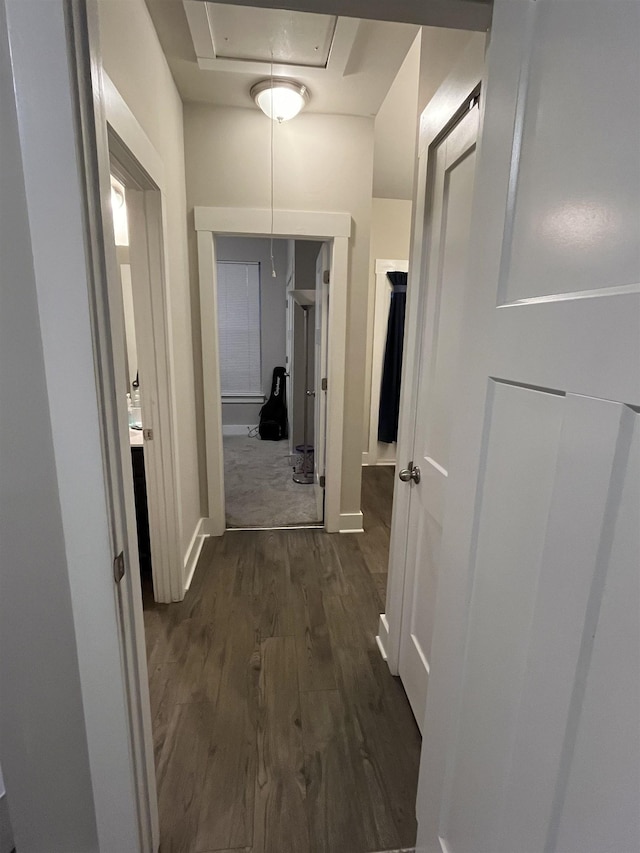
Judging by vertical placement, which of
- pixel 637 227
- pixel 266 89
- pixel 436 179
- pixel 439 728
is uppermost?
pixel 266 89

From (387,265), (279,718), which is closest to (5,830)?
(279,718)

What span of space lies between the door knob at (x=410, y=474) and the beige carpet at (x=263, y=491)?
166 centimetres

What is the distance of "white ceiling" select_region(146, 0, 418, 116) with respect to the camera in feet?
5.30

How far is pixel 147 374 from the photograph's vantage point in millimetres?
1887

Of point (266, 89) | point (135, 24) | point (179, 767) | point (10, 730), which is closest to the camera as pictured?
point (10, 730)

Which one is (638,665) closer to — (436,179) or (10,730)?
(10,730)

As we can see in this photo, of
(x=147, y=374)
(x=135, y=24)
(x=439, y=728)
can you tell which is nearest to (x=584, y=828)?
(x=439, y=728)

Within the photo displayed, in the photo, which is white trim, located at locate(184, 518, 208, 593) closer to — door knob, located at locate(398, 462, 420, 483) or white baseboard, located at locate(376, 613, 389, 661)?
white baseboard, located at locate(376, 613, 389, 661)

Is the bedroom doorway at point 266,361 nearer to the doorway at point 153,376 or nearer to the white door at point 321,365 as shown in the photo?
the white door at point 321,365

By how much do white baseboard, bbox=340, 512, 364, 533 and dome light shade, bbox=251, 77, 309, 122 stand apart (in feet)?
8.27

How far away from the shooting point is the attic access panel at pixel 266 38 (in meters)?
1.59

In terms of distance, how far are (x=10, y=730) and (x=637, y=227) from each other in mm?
1426

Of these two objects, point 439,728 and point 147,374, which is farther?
point 147,374

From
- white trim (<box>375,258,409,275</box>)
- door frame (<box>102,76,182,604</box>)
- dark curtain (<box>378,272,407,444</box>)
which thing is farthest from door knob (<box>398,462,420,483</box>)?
white trim (<box>375,258,409,275</box>)
